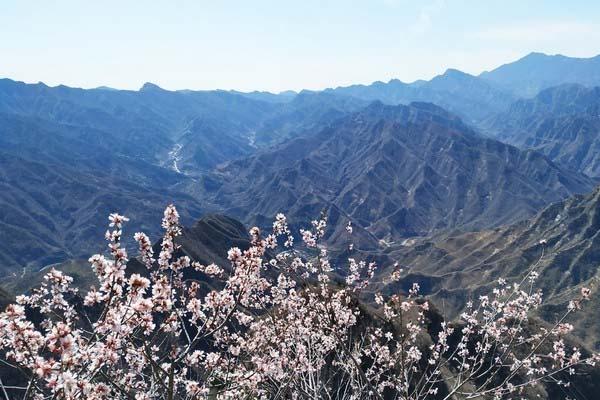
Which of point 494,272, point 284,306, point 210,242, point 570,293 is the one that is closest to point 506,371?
point 284,306

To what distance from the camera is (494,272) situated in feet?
573

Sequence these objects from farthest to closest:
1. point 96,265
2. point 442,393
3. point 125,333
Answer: point 442,393 < point 125,333 < point 96,265

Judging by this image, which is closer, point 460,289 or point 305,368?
point 305,368

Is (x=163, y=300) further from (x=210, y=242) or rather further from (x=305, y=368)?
(x=210, y=242)

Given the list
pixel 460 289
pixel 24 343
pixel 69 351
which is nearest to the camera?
pixel 69 351

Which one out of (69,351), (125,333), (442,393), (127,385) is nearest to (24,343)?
(69,351)

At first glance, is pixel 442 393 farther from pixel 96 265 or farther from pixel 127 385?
pixel 96 265

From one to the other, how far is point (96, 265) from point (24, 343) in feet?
4.65

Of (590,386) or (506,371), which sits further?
(590,386)

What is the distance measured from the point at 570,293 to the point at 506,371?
345 feet

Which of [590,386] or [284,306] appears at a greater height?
[284,306]

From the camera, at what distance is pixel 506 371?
206 ft

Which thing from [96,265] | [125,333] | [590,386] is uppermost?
[96,265]

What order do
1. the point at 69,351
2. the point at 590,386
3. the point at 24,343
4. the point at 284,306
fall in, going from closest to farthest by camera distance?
the point at 69,351, the point at 24,343, the point at 284,306, the point at 590,386
